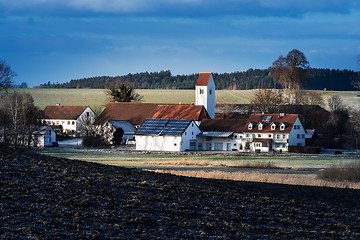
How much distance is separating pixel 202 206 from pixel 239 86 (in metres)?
173

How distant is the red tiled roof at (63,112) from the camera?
4437 inches

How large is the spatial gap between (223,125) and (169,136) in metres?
9.43

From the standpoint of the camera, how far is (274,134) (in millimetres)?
82375

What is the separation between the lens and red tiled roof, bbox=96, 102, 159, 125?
100875 mm

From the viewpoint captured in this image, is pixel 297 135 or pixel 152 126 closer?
pixel 297 135

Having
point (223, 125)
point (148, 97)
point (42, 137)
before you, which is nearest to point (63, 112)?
point (42, 137)

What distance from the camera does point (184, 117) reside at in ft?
311

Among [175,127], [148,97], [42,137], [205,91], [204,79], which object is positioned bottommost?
[42,137]

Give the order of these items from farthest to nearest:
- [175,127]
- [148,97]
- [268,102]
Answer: [148,97] → [268,102] → [175,127]

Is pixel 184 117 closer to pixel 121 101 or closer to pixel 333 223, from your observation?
pixel 121 101

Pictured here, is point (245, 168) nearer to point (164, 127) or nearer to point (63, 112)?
point (164, 127)

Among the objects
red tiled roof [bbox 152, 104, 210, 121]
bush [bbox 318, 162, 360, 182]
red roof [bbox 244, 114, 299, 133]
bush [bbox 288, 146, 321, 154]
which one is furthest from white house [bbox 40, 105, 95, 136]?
bush [bbox 318, 162, 360, 182]

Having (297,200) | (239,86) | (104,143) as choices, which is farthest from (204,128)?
(239,86)

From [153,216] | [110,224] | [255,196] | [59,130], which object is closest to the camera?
[110,224]
